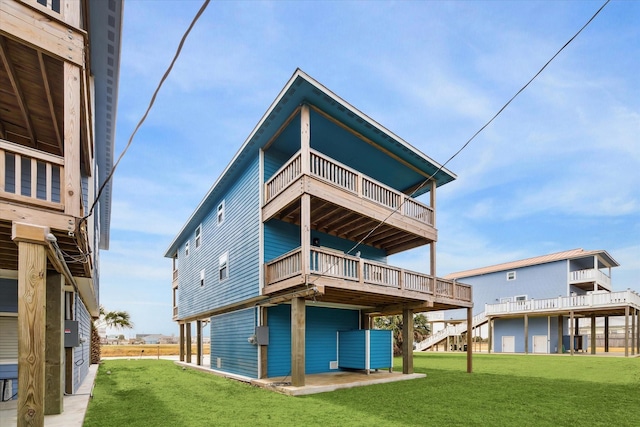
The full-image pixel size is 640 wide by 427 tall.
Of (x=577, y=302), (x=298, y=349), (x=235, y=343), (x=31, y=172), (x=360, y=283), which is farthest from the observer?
(x=577, y=302)

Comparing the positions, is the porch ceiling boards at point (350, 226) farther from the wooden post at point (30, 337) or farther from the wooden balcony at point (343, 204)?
the wooden post at point (30, 337)

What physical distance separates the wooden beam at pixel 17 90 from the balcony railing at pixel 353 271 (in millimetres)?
6549

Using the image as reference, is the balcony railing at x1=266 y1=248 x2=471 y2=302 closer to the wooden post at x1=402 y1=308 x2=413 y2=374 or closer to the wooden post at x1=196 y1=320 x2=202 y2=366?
the wooden post at x1=402 y1=308 x2=413 y2=374

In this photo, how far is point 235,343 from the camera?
1448 centimetres

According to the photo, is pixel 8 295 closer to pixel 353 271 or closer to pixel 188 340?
pixel 353 271

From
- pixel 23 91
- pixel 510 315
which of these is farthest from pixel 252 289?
pixel 510 315

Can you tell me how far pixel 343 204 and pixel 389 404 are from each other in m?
5.50

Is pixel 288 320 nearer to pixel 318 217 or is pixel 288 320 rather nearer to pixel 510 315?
pixel 318 217

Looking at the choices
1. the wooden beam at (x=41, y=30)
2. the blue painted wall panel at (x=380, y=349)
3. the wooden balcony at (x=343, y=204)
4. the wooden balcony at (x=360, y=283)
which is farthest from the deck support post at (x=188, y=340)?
the wooden beam at (x=41, y=30)

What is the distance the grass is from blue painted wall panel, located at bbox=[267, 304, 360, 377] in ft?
5.06

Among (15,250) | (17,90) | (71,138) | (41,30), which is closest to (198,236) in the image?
(15,250)

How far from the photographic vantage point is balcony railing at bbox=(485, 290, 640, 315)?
24.9m

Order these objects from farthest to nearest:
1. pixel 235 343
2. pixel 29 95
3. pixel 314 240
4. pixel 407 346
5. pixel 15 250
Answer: pixel 235 343, pixel 314 240, pixel 407 346, pixel 29 95, pixel 15 250

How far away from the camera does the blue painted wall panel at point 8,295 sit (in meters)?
7.90
